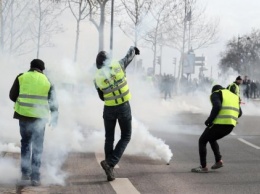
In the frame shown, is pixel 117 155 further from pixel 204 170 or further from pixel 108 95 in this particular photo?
pixel 204 170

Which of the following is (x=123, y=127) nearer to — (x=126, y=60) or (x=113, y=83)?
(x=113, y=83)

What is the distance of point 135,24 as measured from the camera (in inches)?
425

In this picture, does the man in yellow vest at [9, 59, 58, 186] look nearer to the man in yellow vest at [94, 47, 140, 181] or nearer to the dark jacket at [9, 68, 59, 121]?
the dark jacket at [9, 68, 59, 121]

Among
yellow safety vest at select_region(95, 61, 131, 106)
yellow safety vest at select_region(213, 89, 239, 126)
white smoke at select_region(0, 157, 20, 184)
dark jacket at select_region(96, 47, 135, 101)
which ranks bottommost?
white smoke at select_region(0, 157, 20, 184)

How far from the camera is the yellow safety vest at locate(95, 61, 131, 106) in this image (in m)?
6.75

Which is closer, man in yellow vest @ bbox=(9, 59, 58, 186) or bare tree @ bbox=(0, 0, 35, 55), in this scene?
man in yellow vest @ bbox=(9, 59, 58, 186)

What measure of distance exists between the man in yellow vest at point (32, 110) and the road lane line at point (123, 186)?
3.33 ft

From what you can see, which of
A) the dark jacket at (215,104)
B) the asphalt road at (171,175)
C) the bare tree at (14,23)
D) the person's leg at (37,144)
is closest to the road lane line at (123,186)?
the asphalt road at (171,175)

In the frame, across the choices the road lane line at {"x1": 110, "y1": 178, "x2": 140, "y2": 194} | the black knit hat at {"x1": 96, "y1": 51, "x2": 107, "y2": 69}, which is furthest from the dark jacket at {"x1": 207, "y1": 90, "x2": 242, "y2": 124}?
the black knit hat at {"x1": 96, "y1": 51, "x2": 107, "y2": 69}

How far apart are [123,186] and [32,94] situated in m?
1.69

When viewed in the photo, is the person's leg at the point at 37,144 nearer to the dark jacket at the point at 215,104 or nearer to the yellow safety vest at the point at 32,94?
the yellow safety vest at the point at 32,94

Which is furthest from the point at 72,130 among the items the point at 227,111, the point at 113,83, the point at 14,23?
the point at 14,23

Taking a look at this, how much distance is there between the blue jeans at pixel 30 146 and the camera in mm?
6379

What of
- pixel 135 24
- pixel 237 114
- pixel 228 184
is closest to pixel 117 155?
pixel 228 184
